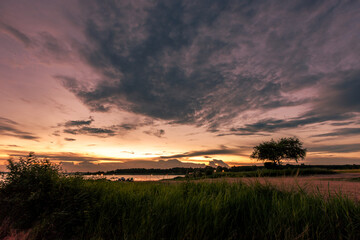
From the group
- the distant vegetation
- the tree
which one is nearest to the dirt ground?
the distant vegetation

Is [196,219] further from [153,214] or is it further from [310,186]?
[310,186]

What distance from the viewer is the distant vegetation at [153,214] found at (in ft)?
13.3

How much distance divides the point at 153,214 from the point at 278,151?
48.8m

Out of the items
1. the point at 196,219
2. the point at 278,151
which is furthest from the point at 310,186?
the point at 278,151

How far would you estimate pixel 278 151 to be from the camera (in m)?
46.8

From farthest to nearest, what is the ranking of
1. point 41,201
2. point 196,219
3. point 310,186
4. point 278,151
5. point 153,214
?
point 278,151, point 310,186, point 41,201, point 153,214, point 196,219

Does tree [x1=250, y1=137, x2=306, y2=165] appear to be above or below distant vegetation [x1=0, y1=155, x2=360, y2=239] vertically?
above

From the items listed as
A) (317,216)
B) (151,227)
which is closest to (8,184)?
(151,227)

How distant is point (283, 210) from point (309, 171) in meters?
33.6

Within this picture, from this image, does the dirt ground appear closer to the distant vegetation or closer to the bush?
the distant vegetation

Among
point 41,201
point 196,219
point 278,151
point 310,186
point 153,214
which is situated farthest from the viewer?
point 278,151

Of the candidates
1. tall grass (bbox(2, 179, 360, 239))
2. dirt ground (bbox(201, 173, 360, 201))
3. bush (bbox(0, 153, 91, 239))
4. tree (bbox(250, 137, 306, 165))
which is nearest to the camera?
tall grass (bbox(2, 179, 360, 239))

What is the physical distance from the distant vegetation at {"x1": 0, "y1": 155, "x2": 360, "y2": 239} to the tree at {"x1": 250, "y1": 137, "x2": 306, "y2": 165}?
44.7 m

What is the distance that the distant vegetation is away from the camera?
4.04 meters
